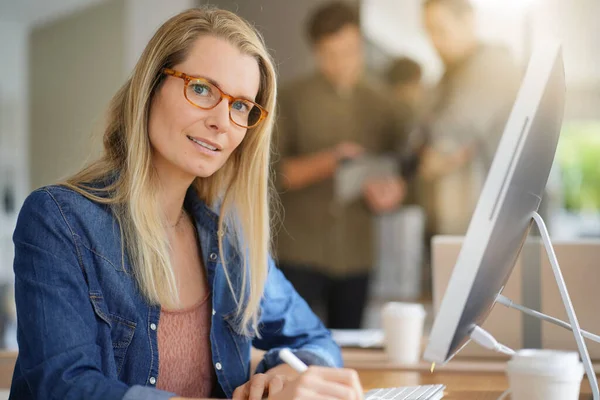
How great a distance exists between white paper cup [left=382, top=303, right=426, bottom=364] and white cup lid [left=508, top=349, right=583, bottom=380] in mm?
620

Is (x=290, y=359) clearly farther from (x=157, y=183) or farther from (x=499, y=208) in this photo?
(x=157, y=183)

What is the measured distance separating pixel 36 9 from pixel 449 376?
483 centimetres

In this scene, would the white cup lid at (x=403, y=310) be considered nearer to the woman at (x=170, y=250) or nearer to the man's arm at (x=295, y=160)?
the woman at (x=170, y=250)

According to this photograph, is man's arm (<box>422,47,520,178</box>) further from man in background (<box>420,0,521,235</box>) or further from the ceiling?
the ceiling

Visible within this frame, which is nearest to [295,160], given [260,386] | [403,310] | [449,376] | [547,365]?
[403,310]

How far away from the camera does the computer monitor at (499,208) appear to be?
77 centimetres

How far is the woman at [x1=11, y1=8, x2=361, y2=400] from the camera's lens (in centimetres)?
99

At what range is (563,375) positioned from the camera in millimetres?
886

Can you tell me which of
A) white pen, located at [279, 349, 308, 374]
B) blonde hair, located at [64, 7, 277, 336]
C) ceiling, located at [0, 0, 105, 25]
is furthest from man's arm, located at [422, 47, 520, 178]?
white pen, located at [279, 349, 308, 374]

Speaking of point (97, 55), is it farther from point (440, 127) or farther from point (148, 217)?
point (148, 217)

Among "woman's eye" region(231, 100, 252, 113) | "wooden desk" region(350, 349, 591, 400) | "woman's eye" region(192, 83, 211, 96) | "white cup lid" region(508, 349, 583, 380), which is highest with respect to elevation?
"woman's eye" region(192, 83, 211, 96)

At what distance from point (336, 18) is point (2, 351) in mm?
2327

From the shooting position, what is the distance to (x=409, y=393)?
1.11 metres

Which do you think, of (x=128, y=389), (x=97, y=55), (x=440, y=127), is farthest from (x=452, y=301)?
(x=97, y=55)
